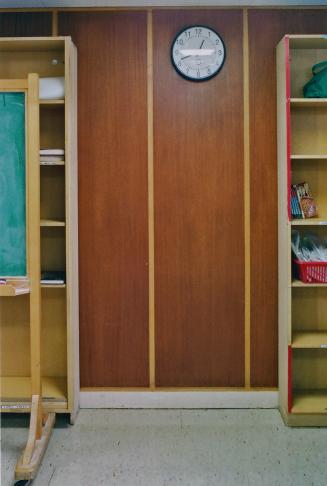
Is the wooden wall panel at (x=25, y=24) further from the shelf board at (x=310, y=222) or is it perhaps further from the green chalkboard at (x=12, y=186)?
the shelf board at (x=310, y=222)

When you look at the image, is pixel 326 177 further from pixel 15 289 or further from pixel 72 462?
pixel 72 462

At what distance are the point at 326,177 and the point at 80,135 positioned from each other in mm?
1776

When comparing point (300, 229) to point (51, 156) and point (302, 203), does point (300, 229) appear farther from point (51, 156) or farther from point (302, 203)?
point (51, 156)

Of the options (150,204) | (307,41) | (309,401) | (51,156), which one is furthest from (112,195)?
(309,401)

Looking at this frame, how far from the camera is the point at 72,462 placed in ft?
8.22

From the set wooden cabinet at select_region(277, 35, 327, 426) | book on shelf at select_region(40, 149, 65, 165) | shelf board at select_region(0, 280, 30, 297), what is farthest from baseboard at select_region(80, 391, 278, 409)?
book on shelf at select_region(40, 149, 65, 165)

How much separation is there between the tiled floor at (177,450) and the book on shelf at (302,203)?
55.2 inches


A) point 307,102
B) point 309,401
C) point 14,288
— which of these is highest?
point 307,102

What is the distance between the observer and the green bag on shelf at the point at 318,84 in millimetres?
2889

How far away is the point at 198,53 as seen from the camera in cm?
311

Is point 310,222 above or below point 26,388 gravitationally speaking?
above

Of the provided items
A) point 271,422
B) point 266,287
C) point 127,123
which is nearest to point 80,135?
point 127,123

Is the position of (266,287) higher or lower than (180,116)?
lower

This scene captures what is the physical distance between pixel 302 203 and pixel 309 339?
3.01 feet
